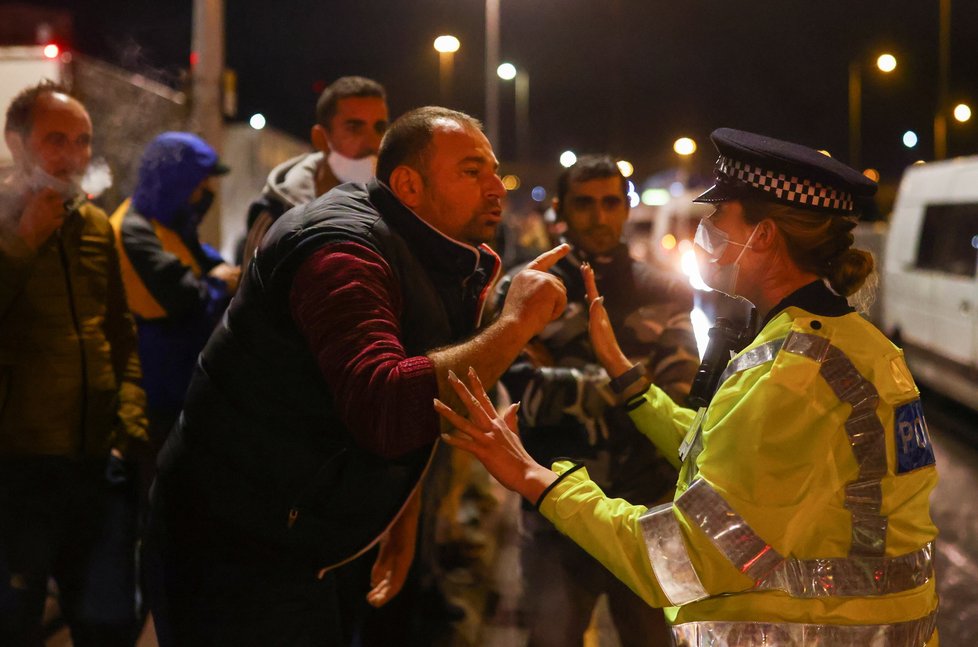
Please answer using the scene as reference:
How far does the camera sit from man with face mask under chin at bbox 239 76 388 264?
4039 mm

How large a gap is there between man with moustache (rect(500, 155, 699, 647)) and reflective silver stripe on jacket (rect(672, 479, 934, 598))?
1498 mm

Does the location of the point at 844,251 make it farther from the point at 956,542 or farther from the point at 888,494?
the point at 956,542

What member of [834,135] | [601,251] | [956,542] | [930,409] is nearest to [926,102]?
[834,135]

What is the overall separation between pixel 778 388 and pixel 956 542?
5271 mm

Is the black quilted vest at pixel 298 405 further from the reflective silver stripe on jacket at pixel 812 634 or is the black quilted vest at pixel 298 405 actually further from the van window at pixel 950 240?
the van window at pixel 950 240

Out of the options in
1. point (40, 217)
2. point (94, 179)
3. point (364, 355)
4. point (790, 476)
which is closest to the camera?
point (790, 476)

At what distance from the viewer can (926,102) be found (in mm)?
38219

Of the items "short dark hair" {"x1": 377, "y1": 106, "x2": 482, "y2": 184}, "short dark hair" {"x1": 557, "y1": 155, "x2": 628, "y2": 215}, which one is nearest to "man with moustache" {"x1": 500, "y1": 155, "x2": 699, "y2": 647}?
"short dark hair" {"x1": 557, "y1": 155, "x2": 628, "y2": 215}

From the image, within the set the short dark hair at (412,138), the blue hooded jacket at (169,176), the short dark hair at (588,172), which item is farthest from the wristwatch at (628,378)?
the blue hooded jacket at (169,176)

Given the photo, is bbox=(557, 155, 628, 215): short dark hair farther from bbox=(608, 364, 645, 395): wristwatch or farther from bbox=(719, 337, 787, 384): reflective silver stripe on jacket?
bbox=(719, 337, 787, 384): reflective silver stripe on jacket

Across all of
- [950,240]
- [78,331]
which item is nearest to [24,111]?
[78,331]

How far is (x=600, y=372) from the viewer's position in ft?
12.1

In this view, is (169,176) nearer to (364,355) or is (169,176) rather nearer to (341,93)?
(341,93)

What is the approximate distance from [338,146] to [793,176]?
8.47ft
